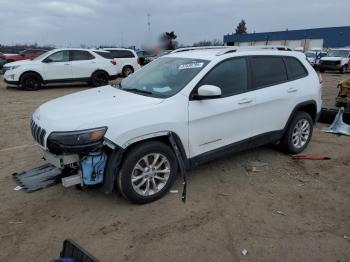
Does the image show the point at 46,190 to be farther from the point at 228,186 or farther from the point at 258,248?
the point at 258,248

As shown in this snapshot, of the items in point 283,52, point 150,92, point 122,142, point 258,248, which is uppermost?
point 283,52

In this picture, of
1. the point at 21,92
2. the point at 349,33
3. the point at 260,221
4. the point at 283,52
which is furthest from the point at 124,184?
the point at 349,33

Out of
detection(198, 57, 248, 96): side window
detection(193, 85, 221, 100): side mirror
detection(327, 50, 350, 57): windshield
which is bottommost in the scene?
detection(193, 85, 221, 100): side mirror

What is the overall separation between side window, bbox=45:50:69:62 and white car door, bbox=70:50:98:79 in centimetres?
21

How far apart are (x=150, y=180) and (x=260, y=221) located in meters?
1.32

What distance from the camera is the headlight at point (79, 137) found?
3502 mm

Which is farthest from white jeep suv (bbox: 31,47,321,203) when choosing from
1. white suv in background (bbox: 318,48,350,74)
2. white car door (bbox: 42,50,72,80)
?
white suv in background (bbox: 318,48,350,74)

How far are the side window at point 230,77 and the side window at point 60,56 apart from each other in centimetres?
1110

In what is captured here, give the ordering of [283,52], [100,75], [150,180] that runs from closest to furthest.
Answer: [150,180] < [283,52] < [100,75]

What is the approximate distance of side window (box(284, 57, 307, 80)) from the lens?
5.48 meters

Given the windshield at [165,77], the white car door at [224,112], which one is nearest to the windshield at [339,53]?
the white car door at [224,112]

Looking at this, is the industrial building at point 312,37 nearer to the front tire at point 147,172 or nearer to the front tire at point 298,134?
the front tire at point 298,134

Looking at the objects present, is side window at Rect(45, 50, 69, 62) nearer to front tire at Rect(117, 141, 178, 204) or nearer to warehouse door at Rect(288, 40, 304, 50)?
front tire at Rect(117, 141, 178, 204)

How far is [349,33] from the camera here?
1986 inches
